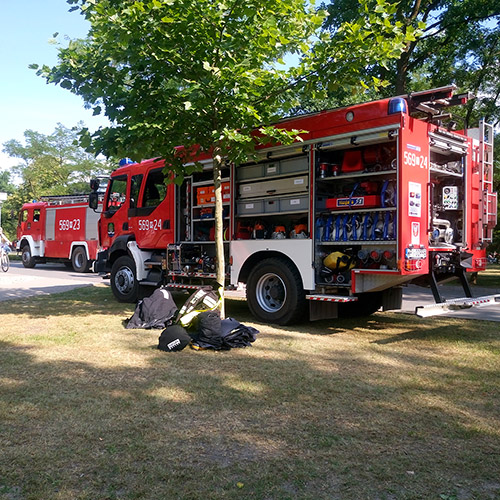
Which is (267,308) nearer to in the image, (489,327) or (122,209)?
(489,327)

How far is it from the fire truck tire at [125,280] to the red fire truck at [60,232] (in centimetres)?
1040

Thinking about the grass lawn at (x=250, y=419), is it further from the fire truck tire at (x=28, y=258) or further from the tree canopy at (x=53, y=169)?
the tree canopy at (x=53, y=169)

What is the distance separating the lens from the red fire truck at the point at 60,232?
21.0 metres

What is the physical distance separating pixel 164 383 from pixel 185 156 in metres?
4.73

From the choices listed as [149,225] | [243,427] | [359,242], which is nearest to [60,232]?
[149,225]

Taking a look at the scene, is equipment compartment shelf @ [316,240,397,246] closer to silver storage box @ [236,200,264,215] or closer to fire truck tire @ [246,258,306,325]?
fire truck tire @ [246,258,306,325]

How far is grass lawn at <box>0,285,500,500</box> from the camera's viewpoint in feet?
9.48

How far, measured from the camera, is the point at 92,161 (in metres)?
43.2

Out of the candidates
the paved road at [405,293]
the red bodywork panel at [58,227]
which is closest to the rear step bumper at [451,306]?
the paved road at [405,293]

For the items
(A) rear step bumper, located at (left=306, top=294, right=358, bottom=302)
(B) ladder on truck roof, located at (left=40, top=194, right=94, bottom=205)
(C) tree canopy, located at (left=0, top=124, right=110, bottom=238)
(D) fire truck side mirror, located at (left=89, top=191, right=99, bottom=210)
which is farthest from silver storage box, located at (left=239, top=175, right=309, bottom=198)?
Answer: (C) tree canopy, located at (left=0, top=124, right=110, bottom=238)

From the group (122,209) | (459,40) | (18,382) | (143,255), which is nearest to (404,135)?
(18,382)

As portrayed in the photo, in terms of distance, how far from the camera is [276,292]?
809cm

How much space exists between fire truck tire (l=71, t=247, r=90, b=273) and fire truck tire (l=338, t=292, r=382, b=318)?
14.7 metres

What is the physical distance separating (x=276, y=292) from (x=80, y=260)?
15.7 metres
